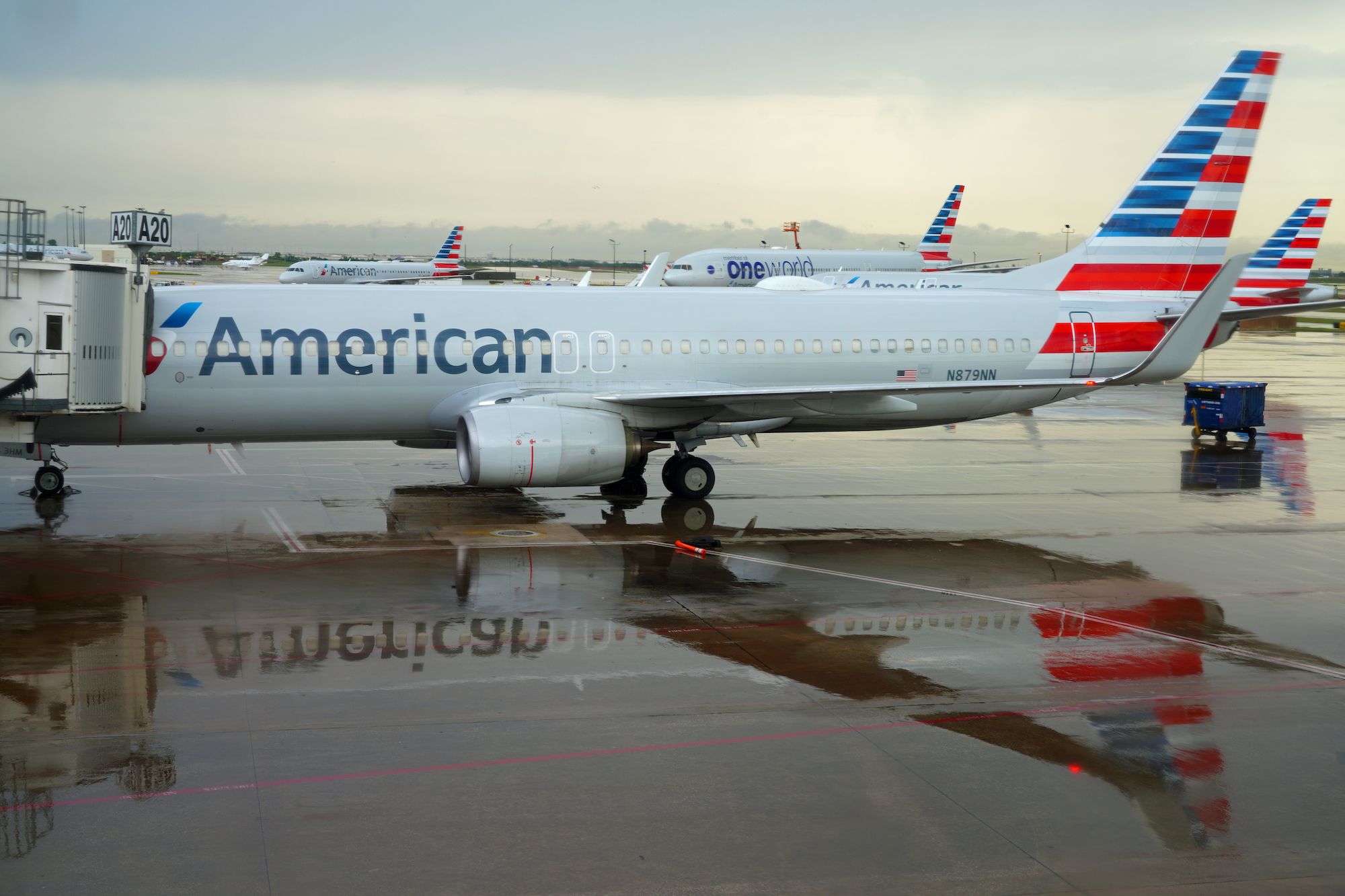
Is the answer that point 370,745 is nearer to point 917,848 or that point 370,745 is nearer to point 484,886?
point 484,886

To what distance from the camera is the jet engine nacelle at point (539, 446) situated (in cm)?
2011

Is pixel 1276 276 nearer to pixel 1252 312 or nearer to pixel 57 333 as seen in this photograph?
pixel 1252 312

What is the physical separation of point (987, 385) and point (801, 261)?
6735 centimetres

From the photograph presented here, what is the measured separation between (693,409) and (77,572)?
34.3ft

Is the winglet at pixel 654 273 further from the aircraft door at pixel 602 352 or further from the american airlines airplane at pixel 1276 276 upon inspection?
the american airlines airplane at pixel 1276 276

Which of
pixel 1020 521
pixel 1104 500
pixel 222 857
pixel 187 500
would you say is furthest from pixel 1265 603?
pixel 187 500

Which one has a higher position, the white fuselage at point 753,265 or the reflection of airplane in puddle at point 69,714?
the white fuselage at point 753,265

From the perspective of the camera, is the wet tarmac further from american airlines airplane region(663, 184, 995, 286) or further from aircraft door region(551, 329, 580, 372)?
american airlines airplane region(663, 184, 995, 286)

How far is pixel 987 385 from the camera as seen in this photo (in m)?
22.5

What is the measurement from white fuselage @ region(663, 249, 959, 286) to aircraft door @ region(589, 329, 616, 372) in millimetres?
59059

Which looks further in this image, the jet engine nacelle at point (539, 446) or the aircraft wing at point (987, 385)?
the aircraft wing at point (987, 385)

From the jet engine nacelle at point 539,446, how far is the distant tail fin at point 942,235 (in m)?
74.5

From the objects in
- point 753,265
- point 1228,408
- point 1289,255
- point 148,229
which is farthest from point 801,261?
point 148,229

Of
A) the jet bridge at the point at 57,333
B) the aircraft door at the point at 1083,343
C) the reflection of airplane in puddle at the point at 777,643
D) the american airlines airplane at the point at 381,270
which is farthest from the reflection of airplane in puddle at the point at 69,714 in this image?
the american airlines airplane at the point at 381,270
